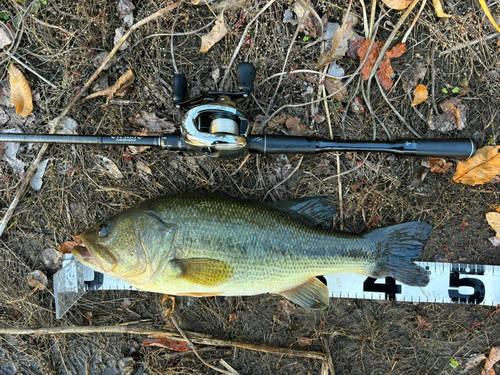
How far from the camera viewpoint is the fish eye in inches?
94.1

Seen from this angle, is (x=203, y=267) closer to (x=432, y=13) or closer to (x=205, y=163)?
(x=205, y=163)

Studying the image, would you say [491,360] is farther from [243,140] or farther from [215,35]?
[215,35]

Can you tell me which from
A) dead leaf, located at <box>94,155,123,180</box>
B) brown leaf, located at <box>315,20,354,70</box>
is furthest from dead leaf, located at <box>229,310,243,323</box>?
brown leaf, located at <box>315,20,354,70</box>

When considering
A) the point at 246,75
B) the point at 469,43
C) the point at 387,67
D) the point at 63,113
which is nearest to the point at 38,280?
the point at 63,113

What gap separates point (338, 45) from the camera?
285 centimetres

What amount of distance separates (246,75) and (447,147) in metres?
1.79

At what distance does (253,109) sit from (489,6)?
8.04ft

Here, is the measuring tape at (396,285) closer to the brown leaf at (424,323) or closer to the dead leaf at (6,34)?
the brown leaf at (424,323)

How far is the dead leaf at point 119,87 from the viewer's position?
2.91 metres

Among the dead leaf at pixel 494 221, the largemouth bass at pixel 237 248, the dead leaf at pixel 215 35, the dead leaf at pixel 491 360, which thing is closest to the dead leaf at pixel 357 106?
the largemouth bass at pixel 237 248

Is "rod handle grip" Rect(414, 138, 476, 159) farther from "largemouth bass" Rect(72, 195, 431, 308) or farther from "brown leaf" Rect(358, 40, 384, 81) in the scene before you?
"brown leaf" Rect(358, 40, 384, 81)

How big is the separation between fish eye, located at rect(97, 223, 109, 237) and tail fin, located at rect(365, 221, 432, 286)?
2.21 meters

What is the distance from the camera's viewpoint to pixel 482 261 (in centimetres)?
304

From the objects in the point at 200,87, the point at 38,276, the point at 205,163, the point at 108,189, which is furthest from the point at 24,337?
the point at 200,87
